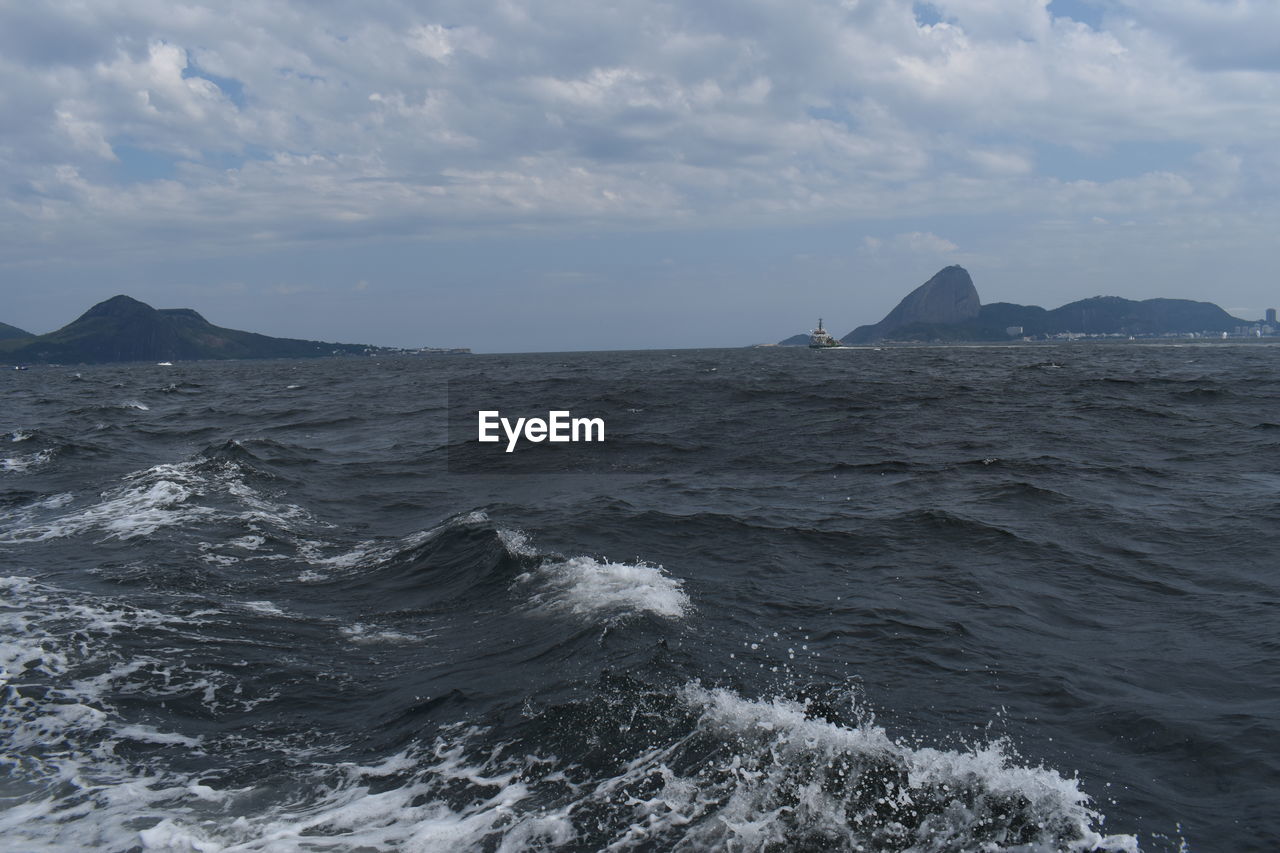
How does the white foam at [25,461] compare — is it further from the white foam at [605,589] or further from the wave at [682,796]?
the wave at [682,796]

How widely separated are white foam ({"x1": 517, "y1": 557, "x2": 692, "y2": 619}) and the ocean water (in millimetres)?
88

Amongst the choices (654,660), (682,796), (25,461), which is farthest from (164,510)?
(682,796)

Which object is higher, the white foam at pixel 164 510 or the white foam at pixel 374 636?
the white foam at pixel 164 510

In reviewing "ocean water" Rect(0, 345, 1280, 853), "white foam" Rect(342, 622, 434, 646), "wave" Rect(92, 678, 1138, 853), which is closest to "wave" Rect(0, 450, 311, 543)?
"ocean water" Rect(0, 345, 1280, 853)

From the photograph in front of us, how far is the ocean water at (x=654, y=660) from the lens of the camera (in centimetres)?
632

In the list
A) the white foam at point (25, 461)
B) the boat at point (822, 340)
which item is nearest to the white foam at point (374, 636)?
the white foam at point (25, 461)

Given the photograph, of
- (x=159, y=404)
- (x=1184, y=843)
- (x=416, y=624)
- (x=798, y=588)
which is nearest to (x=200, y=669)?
(x=416, y=624)

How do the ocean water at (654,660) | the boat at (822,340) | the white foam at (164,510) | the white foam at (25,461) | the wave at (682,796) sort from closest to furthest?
the wave at (682,796)
the ocean water at (654,660)
the white foam at (164,510)
the white foam at (25,461)
the boat at (822,340)

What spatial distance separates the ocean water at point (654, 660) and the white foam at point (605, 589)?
0.09m

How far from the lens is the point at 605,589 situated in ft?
38.0

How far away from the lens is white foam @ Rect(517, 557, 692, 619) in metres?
10.7

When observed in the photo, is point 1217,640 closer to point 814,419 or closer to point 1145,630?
point 1145,630

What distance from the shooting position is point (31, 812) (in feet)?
21.8

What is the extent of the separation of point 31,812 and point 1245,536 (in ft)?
59.1
